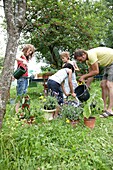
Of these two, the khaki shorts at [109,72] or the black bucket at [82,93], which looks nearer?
the black bucket at [82,93]

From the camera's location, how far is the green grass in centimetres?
189

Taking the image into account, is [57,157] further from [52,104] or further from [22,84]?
[22,84]

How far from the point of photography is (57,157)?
6.49 feet

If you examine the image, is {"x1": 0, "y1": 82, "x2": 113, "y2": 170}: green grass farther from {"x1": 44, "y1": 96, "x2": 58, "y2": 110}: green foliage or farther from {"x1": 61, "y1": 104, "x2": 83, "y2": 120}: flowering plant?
{"x1": 44, "y1": 96, "x2": 58, "y2": 110}: green foliage

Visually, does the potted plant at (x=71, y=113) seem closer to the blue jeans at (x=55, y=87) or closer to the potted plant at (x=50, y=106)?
the potted plant at (x=50, y=106)

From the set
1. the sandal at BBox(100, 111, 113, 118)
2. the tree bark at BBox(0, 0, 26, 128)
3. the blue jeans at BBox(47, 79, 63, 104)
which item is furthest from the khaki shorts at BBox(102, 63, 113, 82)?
the tree bark at BBox(0, 0, 26, 128)

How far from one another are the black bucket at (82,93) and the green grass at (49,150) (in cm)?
90

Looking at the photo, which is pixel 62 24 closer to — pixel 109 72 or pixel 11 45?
pixel 109 72

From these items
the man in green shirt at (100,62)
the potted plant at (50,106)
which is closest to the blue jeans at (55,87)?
the potted plant at (50,106)

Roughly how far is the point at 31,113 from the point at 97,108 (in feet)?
4.23

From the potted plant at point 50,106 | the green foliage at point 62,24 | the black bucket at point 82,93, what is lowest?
the potted plant at point 50,106

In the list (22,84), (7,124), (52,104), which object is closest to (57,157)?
(7,124)

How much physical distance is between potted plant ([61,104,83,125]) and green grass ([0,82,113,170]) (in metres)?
0.57

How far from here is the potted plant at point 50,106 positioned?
10.7 ft
